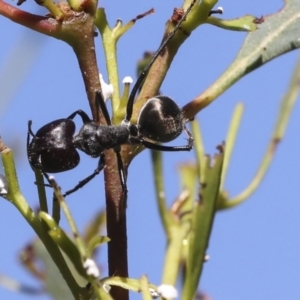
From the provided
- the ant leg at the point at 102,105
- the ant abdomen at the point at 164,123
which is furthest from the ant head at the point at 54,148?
the ant leg at the point at 102,105

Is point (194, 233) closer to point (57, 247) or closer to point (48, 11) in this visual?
point (57, 247)

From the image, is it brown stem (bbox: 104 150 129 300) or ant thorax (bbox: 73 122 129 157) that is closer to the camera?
brown stem (bbox: 104 150 129 300)

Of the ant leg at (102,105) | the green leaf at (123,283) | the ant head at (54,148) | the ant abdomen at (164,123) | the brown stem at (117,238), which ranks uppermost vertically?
the ant abdomen at (164,123)

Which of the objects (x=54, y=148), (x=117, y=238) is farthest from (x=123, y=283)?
(x=54, y=148)

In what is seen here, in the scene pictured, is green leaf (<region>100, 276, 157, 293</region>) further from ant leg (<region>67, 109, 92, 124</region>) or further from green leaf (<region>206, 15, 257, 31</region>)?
ant leg (<region>67, 109, 92, 124</region>)

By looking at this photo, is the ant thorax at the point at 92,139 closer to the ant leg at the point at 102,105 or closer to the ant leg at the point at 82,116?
the ant leg at the point at 82,116

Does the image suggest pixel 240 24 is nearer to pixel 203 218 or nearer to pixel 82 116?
pixel 203 218

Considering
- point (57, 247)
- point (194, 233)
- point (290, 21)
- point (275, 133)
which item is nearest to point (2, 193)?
point (57, 247)

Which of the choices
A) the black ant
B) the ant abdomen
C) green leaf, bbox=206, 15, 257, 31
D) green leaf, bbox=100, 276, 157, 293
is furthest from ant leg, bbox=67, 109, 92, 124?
green leaf, bbox=100, 276, 157, 293
